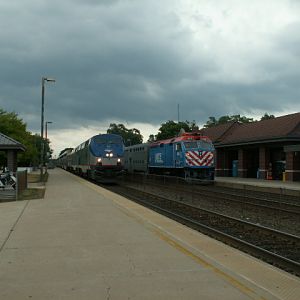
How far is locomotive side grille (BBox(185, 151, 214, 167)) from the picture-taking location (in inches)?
1296

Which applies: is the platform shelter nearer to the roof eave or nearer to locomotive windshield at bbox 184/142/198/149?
locomotive windshield at bbox 184/142/198/149

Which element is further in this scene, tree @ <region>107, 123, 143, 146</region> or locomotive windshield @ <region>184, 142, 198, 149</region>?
tree @ <region>107, 123, 143, 146</region>

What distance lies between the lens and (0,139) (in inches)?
1201

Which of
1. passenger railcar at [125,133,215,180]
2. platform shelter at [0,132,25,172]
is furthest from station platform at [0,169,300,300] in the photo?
passenger railcar at [125,133,215,180]

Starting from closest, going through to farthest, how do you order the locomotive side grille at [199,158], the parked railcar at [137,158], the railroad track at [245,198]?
the railroad track at [245,198], the locomotive side grille at [199,158], the parked railcar at [137,158]

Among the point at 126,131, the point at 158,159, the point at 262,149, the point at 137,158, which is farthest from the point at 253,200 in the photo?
the point at 126,131

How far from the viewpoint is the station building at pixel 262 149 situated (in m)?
37.2

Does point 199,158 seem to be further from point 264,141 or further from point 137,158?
point 137,158

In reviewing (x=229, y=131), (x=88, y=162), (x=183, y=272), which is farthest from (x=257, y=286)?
(x=229, y=131)

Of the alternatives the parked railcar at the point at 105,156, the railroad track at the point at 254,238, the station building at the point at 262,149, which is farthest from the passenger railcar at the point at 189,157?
the railroad track at the point at 254,238

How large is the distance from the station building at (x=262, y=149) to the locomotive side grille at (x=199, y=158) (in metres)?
6.02

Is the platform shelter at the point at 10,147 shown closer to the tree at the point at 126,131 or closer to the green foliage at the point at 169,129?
the green foliage at the point at 169,129

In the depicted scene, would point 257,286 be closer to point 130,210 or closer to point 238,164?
point 130,210

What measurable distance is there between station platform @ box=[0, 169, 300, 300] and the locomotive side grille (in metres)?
20.3
